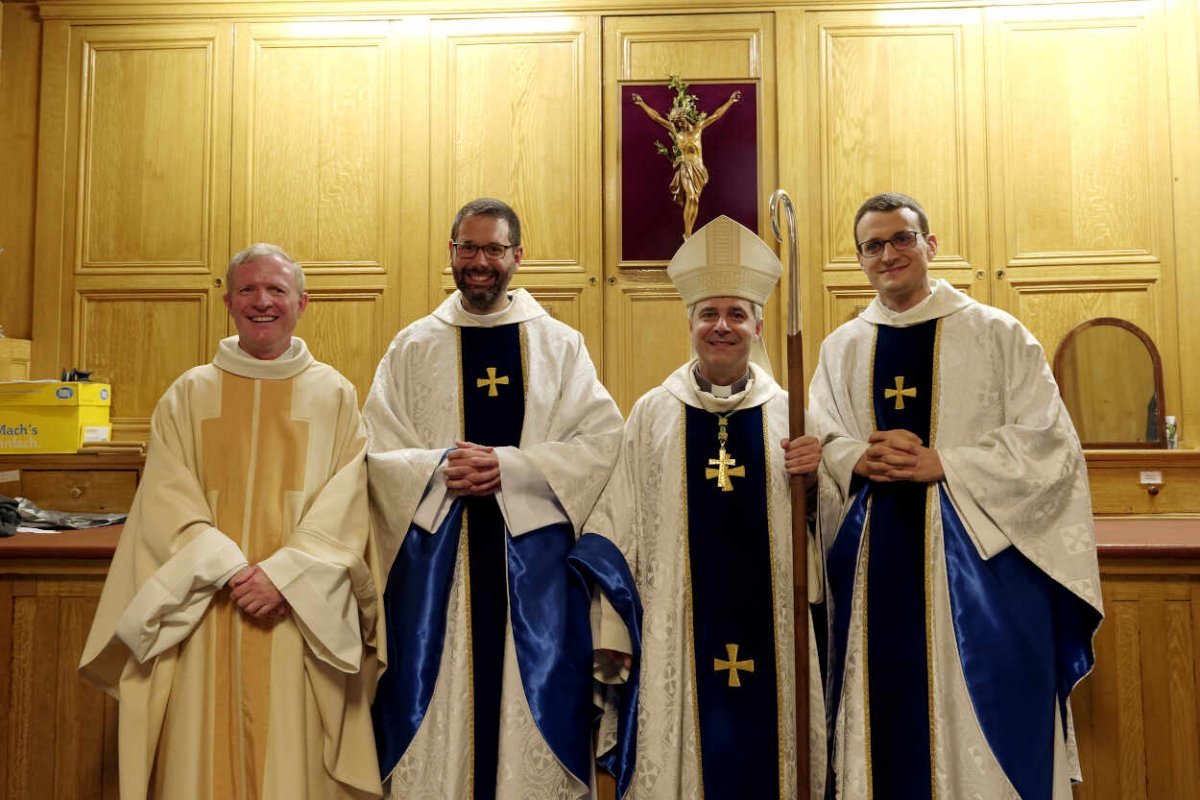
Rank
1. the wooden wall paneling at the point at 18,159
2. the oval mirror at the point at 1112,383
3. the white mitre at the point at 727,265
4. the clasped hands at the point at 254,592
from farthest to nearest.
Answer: the wooden wall paneling at the point at 18,159 < the oval mirror at the point at 1112,383 < the white mitre at the point at 727,265 < the clasped hands at the point at 254,592

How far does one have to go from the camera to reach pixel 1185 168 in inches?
200

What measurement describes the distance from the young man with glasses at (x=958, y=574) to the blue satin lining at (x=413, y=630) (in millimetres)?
1109

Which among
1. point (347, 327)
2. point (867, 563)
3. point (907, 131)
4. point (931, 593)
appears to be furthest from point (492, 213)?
point (907, 131)

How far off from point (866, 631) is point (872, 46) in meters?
3.64

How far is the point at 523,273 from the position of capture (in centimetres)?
523

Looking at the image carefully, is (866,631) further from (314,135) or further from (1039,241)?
(314,135)

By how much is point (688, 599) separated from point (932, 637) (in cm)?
66

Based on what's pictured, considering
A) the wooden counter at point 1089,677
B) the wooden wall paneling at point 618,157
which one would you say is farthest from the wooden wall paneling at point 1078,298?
the wooden counter at point 1089,677

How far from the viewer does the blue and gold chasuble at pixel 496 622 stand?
9.02 ft

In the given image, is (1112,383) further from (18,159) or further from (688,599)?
(18,159)

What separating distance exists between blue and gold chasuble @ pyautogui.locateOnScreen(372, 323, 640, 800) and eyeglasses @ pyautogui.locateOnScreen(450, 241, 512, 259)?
0.73 meters

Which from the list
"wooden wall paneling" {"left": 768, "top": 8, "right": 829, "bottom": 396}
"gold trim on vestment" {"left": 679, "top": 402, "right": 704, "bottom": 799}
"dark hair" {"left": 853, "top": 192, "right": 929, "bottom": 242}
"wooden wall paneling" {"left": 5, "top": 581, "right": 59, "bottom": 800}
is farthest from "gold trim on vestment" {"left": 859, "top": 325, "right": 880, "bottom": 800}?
"wooden wall paneling" {"left": 5, "top": 581, "right": 59, "bottom": 800}

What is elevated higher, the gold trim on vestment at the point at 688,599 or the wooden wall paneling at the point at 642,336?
the wooden wall paneling at the point at 642,336

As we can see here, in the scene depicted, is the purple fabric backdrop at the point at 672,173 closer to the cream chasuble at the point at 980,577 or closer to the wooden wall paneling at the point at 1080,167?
the wooden wall paneling at the point at 1080,167
